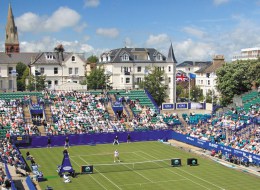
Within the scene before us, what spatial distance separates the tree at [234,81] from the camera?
63344 mm

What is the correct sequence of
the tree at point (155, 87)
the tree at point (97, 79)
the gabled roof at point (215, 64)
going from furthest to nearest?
the gabled roof at point (215, 64) → the tree at point (97, 79) → the tree at point (155, 87)

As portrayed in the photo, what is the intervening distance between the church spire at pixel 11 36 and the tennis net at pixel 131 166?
105 metres

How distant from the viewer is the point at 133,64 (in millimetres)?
→ 87688

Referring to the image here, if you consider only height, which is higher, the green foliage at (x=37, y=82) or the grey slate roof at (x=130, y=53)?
the grey slate roof at (x=130, y=53)

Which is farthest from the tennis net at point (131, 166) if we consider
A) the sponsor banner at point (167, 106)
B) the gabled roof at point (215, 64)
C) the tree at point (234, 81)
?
the gabled roof at point (215, 64)

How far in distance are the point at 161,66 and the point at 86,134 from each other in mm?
44569

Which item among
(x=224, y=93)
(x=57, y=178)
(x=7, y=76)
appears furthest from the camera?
(x=7, y=76)

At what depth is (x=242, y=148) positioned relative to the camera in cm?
4047

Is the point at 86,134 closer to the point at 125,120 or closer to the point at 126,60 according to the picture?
the point at 125,120

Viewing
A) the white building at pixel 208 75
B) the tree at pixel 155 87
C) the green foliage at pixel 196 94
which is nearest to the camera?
the tree at pixel 155 87

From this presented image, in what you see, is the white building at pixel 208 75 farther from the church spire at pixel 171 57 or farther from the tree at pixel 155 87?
the tree at pixel 155 87

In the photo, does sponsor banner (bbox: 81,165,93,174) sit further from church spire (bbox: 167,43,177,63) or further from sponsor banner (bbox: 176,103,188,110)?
church spire (bbox: 167,43,177,63)

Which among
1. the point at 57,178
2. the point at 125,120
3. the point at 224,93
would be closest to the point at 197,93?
the point at 224,93

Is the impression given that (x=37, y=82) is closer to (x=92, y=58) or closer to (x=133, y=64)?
(x=133, y=64)
